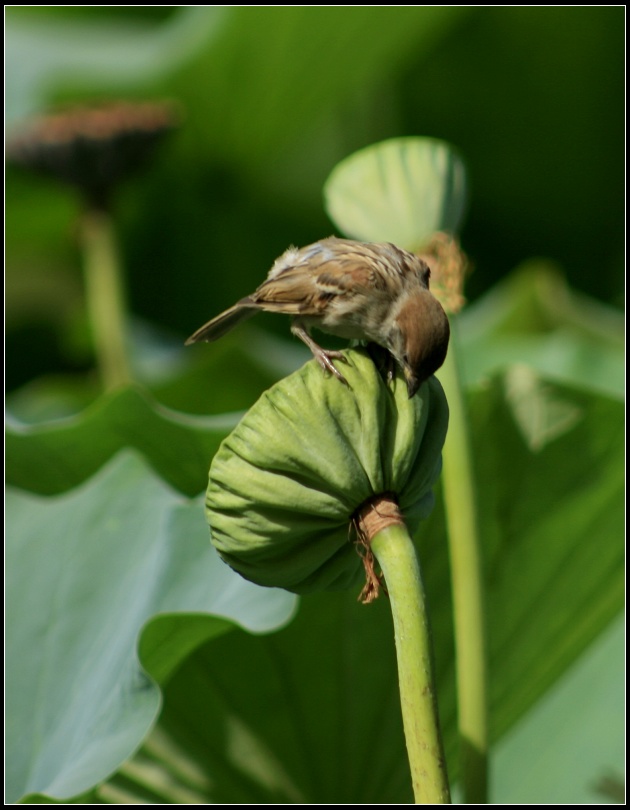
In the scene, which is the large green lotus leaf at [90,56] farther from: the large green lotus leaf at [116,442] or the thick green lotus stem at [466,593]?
the thick green lotus stem at [466,593]

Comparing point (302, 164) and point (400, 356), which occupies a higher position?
point (400, 356)

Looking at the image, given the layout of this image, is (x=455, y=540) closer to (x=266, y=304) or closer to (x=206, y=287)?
(x=266, y=304)

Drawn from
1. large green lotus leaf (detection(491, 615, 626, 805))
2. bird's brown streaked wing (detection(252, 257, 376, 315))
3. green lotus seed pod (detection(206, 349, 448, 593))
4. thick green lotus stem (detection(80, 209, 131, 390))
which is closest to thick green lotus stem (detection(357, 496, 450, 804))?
green lotus seed pod (detection(206, 349, 448, 593))

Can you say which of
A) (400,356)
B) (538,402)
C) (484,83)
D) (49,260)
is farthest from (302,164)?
(400,356)

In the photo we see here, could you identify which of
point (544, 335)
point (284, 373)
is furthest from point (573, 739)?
point (544, 335)

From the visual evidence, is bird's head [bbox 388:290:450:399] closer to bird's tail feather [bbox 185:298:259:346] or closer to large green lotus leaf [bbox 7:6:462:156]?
bird's tail feather [bbox 185:298:259:346]

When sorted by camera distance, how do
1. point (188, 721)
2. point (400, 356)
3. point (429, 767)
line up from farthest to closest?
1. point (188, 721)
2. point (400, 356)
3. point (429, 767)

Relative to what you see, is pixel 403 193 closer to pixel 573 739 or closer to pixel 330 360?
pixel 330 360

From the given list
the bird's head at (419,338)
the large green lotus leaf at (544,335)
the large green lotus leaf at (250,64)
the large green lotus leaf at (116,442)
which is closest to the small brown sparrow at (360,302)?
the bird's head at (419,338)
